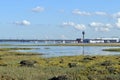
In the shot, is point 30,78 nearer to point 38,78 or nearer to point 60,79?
point 38,78

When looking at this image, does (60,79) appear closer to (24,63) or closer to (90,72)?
(90,72)

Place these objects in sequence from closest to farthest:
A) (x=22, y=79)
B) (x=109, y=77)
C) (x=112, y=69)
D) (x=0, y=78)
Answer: (x=0, y=78) < (x=22, y=79) < (x=109, y=77) < (x=112, y=69)

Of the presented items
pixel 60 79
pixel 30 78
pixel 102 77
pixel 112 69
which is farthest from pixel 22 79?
pixel 112 69

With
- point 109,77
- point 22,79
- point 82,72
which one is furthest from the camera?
point 82,72

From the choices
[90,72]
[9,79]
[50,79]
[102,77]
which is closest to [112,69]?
[90,72]

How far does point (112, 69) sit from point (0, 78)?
42.4 ft

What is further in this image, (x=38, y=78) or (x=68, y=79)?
(x=38, y=78)

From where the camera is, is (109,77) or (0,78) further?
(109,77)

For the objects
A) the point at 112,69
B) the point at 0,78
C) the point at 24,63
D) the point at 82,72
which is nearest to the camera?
the point at 0,78

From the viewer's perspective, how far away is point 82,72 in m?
30.8

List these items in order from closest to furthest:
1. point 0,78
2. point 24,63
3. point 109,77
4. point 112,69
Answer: point 0,78
point 109,77
point 112,69
point 24,63

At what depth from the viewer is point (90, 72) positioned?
102 ft

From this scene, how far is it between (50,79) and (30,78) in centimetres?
143

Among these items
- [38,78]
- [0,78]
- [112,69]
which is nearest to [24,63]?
[112,69]
